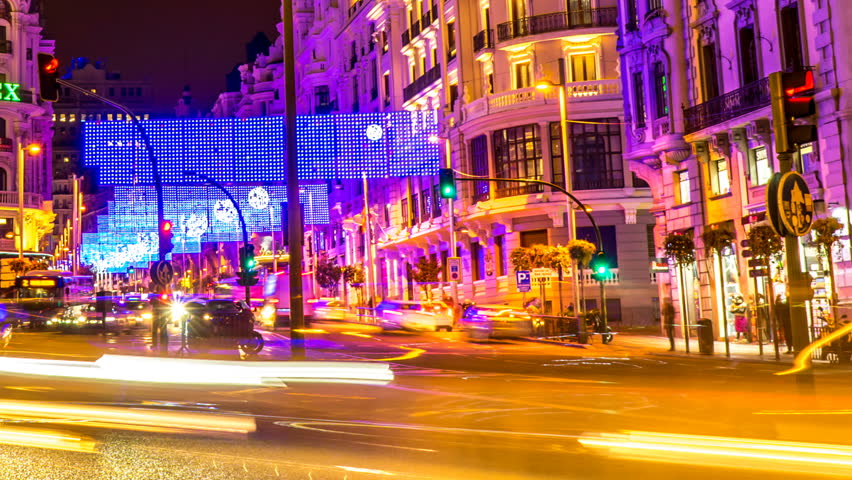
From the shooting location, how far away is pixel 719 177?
3438 centimetres

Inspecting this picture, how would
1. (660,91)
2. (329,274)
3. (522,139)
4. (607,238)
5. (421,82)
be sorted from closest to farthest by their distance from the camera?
(660,91), (607,238), (522,139), (421,82), (329,274)

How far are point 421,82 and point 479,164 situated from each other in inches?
423

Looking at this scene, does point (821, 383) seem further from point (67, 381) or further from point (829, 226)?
point (67, 381)

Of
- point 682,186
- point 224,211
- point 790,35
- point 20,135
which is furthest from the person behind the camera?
point 20,135

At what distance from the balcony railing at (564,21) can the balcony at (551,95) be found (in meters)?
3.03

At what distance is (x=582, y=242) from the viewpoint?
36031mm

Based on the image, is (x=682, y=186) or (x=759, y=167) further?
(x=682, y=186)

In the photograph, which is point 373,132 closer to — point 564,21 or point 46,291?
point 564,21

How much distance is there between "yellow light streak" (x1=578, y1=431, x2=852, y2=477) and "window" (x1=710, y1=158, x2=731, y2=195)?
25583 mm

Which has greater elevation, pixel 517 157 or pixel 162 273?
pixel 517 157

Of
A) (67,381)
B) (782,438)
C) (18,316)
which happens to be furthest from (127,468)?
(18,316)

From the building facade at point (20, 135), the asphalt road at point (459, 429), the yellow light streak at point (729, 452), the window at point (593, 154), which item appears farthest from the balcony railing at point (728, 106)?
the building facade at point (20, 135)

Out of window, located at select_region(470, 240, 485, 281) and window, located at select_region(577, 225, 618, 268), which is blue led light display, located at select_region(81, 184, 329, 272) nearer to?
window, located at select_region(470, 240, 485, 281)

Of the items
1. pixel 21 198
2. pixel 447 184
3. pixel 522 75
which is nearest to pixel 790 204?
pixel 447 184
